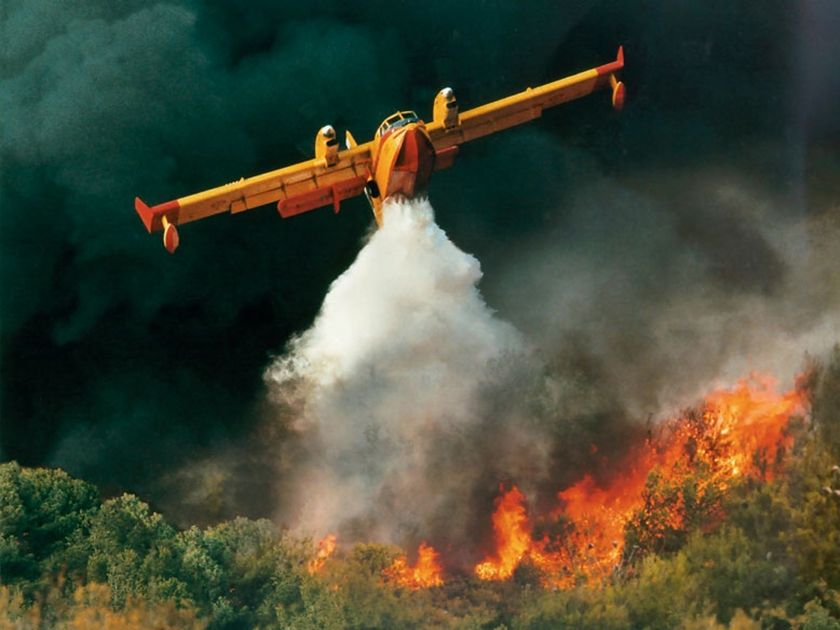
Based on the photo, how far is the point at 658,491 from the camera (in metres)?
38.3

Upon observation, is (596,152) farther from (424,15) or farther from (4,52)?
(4,52)

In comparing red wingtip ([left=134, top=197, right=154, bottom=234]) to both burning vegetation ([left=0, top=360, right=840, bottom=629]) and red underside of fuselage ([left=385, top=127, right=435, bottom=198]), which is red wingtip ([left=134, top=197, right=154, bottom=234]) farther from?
burning vegetation ([left=0, top=360, right=840, bottom=629])

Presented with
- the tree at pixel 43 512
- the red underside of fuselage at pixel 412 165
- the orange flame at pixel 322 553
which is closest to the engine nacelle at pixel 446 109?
the red underside of fuselage at pixel 412 165

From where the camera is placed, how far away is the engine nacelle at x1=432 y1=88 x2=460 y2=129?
118 ft

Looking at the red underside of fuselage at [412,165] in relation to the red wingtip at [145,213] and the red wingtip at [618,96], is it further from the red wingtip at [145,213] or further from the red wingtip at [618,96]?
the red wingtip at [145,213]

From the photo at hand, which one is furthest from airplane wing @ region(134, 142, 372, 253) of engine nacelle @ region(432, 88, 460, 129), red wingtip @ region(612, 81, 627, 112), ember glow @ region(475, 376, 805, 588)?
ember glow @ region(475, 376, 805, 588)

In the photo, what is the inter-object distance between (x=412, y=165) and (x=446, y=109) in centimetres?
154

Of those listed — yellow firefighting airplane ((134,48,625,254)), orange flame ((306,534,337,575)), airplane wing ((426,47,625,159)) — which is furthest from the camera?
orange flame ((306,534,337,575))

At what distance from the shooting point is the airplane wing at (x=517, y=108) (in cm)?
3634

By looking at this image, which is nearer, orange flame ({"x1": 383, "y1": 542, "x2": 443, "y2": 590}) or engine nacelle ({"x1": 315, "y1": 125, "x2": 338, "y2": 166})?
engine nacelle ({"x1": 315, "y1": 125, "x2": 338, "y2": 166})

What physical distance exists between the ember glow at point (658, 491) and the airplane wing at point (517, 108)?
7.66 m

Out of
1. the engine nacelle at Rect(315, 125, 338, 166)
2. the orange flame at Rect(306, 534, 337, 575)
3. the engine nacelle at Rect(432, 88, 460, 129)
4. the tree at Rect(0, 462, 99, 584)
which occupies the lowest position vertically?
the orange flame at Rect(306, 534, 337, 575)

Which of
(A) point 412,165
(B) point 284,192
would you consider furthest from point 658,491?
(B) point 284,192

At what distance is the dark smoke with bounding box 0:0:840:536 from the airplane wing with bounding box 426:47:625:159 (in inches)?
46.7
